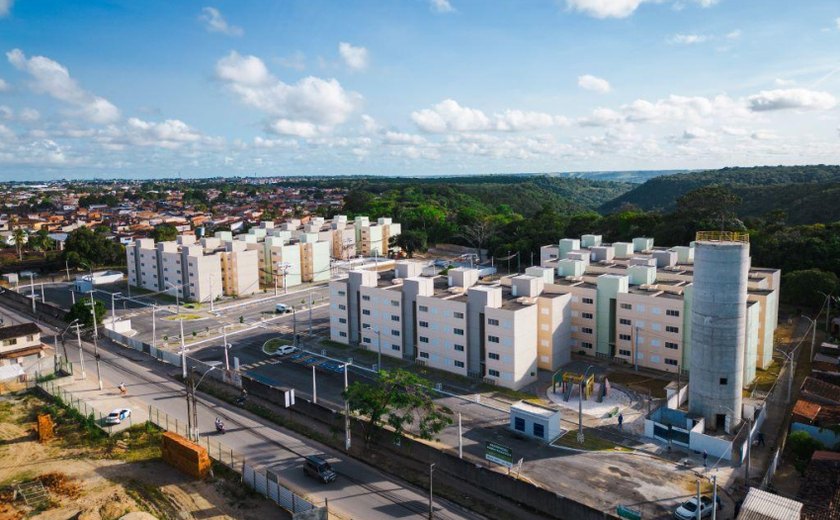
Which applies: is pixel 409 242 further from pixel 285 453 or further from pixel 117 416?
pixel 285 453

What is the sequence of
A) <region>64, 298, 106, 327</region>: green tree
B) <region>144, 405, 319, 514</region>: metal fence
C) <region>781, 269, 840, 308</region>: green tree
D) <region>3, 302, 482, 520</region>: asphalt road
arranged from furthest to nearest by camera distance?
<region>781, 269, 840, 308</region>: green tree < <region>64, 298, 106, 327</region>: green tree < <region>3, 302, 482, 520</region>: asphalt road < <region>144, 405, 319, 514</region>: metal fence

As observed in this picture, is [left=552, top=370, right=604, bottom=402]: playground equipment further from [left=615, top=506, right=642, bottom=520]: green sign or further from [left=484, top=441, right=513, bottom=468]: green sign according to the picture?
[left=615, top=506, right=642, bottom=520]: green sign

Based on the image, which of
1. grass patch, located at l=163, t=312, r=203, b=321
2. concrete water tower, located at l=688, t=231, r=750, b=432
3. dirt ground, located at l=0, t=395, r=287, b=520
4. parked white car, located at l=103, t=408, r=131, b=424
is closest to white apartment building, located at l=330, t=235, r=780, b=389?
concrete water tower, located at l=688, t=231, r=750, b=432

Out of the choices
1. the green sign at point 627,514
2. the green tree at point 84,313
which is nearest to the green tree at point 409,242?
the green tree at point 84,313

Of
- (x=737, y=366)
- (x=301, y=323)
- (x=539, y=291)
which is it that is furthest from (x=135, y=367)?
(x=737, y=366)

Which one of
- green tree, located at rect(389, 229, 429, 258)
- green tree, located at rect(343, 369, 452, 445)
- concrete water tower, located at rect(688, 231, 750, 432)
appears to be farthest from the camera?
green tree, located at rect(389, 229, 429, 258)
